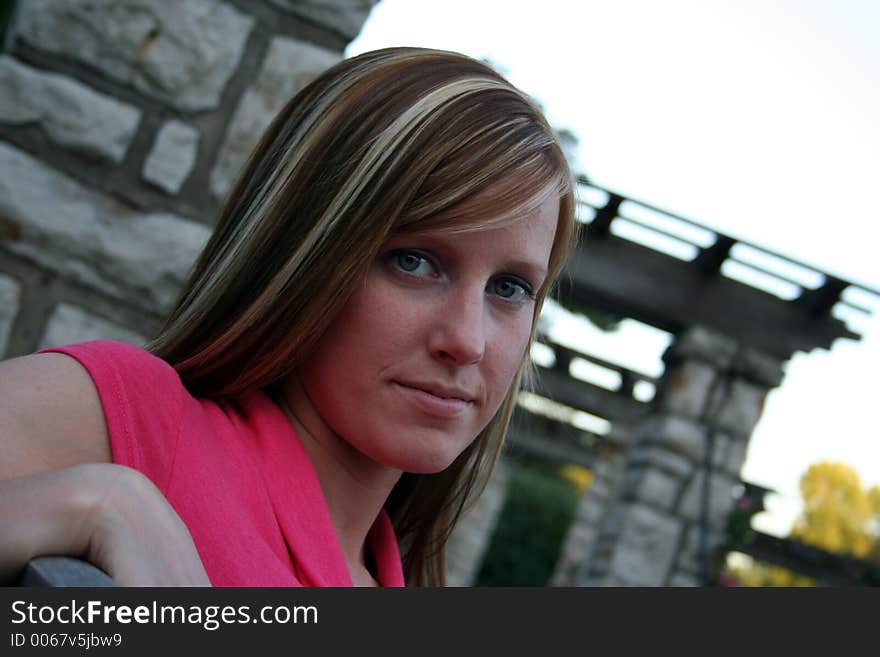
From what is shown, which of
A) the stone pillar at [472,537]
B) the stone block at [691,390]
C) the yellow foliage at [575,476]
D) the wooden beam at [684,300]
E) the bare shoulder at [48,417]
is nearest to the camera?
the bare shoulder at [48,417]

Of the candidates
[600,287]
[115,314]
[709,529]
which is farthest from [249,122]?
[709,529]

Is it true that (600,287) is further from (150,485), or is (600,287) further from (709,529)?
(150,485)

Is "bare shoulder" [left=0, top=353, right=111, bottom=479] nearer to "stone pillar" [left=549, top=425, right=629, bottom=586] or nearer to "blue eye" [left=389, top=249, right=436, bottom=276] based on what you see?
"blue eye" [left=389, top=249, right=436, bottom=276]

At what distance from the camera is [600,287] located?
607 cm

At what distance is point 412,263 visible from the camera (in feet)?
3.63

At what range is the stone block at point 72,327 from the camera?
7.46ft

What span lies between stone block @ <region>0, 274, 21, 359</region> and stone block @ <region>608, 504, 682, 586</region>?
4.70 m

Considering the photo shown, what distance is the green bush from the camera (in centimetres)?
1769

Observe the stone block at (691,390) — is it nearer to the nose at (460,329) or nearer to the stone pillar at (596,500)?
the stone pillar at (596,500)

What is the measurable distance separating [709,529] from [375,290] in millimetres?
5768

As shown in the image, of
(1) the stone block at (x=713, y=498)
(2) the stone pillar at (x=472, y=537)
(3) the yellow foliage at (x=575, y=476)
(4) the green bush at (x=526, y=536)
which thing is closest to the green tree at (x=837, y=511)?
(3) the yellow foliage at (x=575, y=476)

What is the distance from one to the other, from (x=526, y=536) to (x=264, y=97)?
1649 centimetres

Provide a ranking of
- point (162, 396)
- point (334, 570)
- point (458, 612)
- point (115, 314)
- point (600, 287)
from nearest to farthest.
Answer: point (458, 612), point (162, 396), point (334, 570), point (115, 314), point (600, 287)

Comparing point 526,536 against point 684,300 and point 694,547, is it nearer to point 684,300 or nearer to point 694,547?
point 694,547
